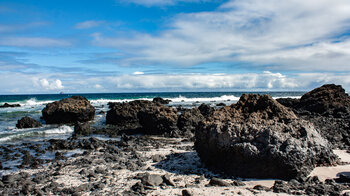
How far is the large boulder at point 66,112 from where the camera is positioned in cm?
2269

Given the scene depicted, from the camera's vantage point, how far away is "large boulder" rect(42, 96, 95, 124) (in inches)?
893

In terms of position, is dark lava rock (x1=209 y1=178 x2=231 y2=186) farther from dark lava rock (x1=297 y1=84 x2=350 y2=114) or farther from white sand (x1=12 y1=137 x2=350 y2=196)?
dark lava rock (x1=297 y1=84 x2=350 y2=114)

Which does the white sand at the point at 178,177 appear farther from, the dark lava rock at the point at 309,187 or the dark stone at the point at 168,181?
the dark lava rock at the point at 309,187

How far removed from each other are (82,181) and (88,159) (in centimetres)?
251

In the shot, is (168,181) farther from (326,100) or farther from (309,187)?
(326,100)

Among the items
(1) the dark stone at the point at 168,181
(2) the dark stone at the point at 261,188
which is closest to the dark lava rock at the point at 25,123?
(1) the dark stone at the point at 168,181

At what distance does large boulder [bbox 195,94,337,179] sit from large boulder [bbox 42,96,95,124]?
17.0m

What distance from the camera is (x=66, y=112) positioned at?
2270 cm

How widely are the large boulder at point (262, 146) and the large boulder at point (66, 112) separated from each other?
17.0 m

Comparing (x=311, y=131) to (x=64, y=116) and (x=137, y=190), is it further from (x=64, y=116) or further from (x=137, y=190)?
(x=64, y=116)

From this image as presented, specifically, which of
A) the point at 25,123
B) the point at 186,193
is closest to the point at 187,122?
the point at 186,193

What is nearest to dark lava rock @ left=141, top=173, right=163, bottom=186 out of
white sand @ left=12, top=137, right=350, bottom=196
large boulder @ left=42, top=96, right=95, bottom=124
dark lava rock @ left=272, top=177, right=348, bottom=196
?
white sand @ left=12, top=137, right=350, bottom=196

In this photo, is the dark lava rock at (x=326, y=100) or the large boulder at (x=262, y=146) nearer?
the large boulder at (x=262, y=146)

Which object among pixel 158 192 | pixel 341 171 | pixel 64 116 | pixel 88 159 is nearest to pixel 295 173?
pixel 341 171
